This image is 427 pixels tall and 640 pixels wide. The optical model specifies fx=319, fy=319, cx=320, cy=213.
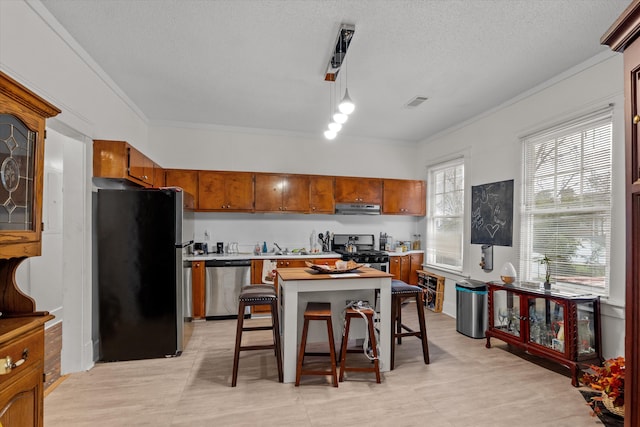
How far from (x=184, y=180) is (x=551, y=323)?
4826 mm

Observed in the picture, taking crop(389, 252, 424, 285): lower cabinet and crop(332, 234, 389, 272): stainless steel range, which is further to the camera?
crop(389, 252, 424, 285): lower cabinet

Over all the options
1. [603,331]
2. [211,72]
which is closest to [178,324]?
[211,72]

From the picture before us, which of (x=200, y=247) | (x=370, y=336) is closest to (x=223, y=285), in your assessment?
(x=200, y=247)

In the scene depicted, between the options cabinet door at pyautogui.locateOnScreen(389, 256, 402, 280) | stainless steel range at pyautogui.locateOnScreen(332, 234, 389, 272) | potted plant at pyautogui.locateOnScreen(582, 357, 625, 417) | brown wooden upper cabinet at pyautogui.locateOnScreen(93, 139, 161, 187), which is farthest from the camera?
cabinet door at pyautogui.locateOnScreen(389, 256, 402, 280)

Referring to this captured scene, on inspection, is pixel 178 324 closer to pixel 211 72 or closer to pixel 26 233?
pixel 26 233

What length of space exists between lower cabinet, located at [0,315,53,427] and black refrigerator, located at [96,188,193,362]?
1690 mm

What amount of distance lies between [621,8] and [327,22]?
81.3 inches

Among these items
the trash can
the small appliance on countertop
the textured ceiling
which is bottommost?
the trash can

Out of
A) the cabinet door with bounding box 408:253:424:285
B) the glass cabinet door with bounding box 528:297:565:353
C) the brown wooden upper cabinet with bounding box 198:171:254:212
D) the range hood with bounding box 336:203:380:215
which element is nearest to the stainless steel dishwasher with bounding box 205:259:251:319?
the brown wooden upper cabinet with bounding box 198:171:254:212

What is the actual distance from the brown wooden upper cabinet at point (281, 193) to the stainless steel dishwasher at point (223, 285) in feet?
3.32

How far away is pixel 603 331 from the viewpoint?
9.43 feet

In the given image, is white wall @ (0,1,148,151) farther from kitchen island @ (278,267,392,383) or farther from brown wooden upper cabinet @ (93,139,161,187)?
kitchen island @ (278,267,392,383)

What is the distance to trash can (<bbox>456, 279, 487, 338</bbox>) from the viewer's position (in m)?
3.89

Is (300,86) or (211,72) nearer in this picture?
(211,72)
